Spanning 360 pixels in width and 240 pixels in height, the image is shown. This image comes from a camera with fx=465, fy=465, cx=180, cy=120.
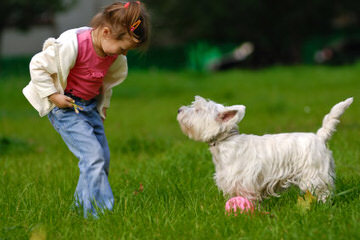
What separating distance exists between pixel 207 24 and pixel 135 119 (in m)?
19.8

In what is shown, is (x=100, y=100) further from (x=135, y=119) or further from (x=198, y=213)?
(x=135, y=119)

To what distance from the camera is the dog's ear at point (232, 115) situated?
404 centimetres

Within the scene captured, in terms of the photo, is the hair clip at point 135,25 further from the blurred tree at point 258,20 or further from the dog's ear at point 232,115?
the blurred tree at point 258,20

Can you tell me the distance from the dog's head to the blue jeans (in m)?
0.82

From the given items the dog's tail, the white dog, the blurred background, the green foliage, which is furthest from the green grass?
the blurred background

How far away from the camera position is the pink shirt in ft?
14.0

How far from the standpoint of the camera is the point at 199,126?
163 inches

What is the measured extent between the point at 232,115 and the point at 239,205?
0.79m

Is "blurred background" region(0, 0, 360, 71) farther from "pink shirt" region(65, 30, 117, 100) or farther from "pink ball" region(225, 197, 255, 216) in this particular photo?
"pink ball" region(225, 197, 255, 216)

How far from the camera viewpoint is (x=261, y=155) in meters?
4.07

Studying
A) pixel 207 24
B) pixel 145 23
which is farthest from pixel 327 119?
pixel 207 24

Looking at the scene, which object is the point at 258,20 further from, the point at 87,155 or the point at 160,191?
the point at 87,155

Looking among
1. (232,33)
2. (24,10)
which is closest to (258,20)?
(232,33)

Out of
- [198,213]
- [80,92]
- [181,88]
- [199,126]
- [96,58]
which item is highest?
[96,58]
